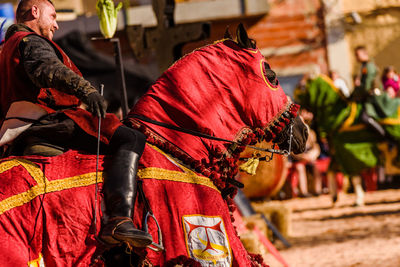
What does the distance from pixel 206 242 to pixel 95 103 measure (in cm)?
90

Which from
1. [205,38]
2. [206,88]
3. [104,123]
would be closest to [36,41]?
[104,123]

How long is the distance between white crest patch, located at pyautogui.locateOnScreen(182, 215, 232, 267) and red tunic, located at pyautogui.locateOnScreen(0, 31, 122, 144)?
61 cm

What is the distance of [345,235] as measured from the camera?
30.2 ft

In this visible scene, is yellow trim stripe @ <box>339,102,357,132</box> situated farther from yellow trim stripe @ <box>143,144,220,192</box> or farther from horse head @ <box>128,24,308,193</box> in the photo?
yellow trim stripe @ <box>143,144,220,192</box>

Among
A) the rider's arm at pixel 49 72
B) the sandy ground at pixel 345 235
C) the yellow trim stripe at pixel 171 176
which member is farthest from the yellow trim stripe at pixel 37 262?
the sandy ground at pixel 345 235

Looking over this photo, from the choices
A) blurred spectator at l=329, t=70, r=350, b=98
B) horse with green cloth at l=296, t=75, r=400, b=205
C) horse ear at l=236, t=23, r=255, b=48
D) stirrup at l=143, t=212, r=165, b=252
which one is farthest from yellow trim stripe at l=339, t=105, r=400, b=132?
stirrup at l=143, t=212, r=165, b=252

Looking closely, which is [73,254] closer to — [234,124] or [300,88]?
[234,124]

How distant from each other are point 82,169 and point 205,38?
3.83 m

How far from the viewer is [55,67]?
3148 mm

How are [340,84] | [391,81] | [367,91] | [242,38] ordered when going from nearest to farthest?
[242,38] → [367,91] → [340,84] → [391,81]

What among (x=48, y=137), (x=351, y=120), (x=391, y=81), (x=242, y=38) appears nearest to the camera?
(x=48, y=137)

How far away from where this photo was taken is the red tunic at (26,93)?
3318mm

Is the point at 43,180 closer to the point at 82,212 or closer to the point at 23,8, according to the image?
the point at 82,212

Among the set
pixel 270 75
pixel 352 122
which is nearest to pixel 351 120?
pixel 352 122
